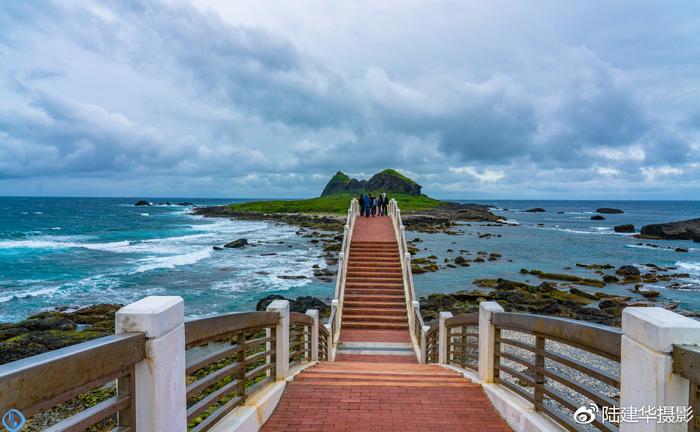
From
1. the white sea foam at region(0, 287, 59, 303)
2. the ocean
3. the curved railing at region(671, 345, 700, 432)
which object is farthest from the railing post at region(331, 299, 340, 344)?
the white sea foam at region(0, 287, 59, 303)

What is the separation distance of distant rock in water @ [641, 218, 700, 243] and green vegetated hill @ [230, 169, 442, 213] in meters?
49.0

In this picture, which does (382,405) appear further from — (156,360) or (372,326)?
(372,326)

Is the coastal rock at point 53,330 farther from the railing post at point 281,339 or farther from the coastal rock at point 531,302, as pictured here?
the coastal rock at point 531,302

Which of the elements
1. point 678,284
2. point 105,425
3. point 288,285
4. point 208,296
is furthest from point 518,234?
point 105,425

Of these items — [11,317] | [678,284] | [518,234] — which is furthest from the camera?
[518,234]

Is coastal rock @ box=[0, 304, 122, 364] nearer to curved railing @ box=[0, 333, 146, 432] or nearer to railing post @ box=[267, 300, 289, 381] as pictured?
railing post @ box=[267, 300, 289, 381]

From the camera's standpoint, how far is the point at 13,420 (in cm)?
181

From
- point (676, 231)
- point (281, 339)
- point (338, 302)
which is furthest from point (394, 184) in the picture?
point (281, 339)

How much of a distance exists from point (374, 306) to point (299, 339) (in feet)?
26.1

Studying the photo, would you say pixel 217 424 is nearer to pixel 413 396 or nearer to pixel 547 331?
pixel 413 396

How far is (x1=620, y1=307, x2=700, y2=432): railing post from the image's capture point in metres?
2.55

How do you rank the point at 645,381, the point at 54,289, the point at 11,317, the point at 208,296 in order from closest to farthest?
1. the point at 645,381
2. the point at 11,317
3. the point at 208,296
4. the point at 54,289

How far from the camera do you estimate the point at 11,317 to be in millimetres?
21062

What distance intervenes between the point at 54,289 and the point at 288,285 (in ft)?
46.3
